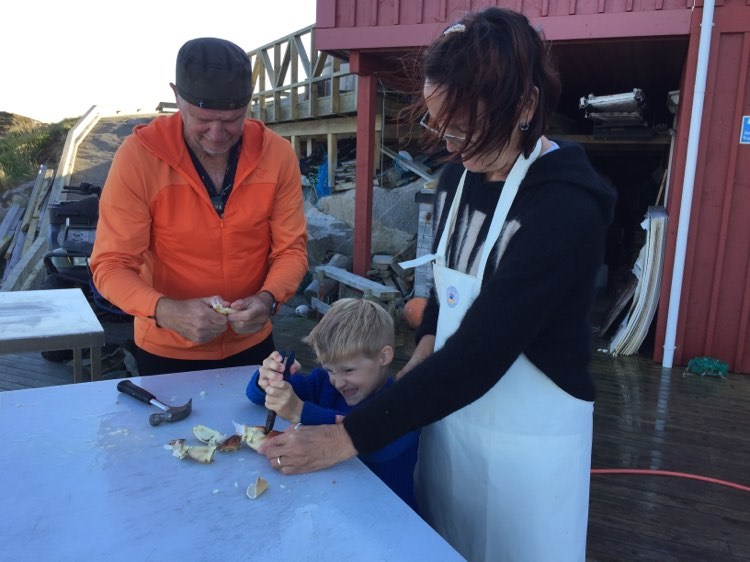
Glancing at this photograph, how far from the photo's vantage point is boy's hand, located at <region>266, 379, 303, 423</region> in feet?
5.01

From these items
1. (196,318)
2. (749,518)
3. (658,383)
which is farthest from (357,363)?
(658,383)

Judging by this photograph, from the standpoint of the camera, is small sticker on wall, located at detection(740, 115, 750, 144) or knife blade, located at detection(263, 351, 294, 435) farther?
small sticker on wall, located at detection(740, 115, 750, 144)

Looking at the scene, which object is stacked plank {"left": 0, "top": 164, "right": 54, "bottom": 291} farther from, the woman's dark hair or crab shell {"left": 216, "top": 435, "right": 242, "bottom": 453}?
the woman's dark hair

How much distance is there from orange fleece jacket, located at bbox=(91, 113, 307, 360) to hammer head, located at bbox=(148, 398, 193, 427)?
42 cm

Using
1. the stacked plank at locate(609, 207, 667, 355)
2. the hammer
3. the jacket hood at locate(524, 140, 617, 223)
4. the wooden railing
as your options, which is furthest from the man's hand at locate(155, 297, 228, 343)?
the wooden railing

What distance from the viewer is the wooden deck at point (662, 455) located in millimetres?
2889

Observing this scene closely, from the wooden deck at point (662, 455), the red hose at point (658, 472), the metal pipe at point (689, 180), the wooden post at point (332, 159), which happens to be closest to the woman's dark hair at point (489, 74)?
the wooden deck at point (662, 455)

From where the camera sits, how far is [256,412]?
1758 millimetres

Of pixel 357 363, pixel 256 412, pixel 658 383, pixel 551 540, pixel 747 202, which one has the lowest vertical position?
pixel 658 383

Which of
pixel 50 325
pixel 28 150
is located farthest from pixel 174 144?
pixel 28 150

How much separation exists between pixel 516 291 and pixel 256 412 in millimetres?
924

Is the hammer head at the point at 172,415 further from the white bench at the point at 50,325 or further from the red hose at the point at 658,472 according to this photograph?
the red hose at the point at 658,472

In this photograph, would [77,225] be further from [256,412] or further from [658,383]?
[658,383]

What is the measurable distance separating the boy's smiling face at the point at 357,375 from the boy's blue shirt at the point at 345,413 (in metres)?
0.04
